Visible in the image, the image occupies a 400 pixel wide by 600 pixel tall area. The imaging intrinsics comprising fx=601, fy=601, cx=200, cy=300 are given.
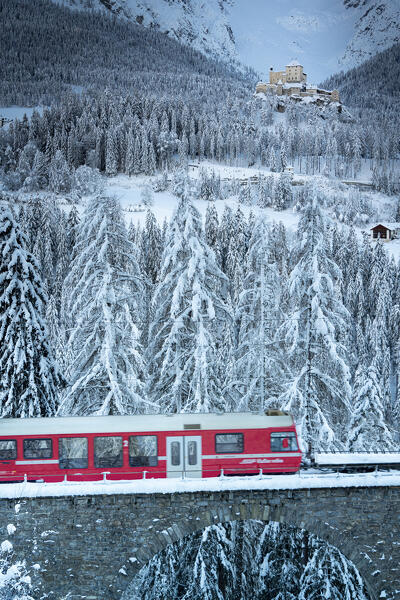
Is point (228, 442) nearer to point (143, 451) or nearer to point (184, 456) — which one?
point (184, 456)

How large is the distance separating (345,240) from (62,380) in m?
74.1

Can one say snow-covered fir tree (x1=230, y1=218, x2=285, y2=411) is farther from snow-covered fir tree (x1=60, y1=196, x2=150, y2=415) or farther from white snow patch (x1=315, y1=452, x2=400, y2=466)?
snow-covered fir tree (x1=60, y1=196, x2=150, y2=415)

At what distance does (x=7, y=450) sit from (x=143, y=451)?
4.82 metres

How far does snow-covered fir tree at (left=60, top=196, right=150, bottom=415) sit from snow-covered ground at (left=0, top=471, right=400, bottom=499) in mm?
4491

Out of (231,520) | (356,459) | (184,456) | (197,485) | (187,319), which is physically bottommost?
(231,520)

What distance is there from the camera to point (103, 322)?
24.9 metres

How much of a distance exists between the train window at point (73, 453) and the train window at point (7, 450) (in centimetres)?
162

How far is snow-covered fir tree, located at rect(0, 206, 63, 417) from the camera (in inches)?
987

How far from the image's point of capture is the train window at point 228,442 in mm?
21797

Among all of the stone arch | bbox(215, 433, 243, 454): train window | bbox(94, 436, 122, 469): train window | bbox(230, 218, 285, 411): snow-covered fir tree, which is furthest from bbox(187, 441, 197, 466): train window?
bbox(230, 218, 285, 411): snow-covered fir tree

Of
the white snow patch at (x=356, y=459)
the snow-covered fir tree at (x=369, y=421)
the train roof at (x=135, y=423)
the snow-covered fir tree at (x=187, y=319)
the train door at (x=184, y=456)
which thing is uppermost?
the snow-covered fir tree at (x=187, y=319)

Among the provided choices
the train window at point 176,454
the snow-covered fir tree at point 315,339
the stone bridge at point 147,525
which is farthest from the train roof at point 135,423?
the snow-covered fir tree at point 315,339

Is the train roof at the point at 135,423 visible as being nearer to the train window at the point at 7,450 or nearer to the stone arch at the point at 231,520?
the train window at the point at 7,450

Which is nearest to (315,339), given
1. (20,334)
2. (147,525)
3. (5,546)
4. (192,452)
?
(192,452)
